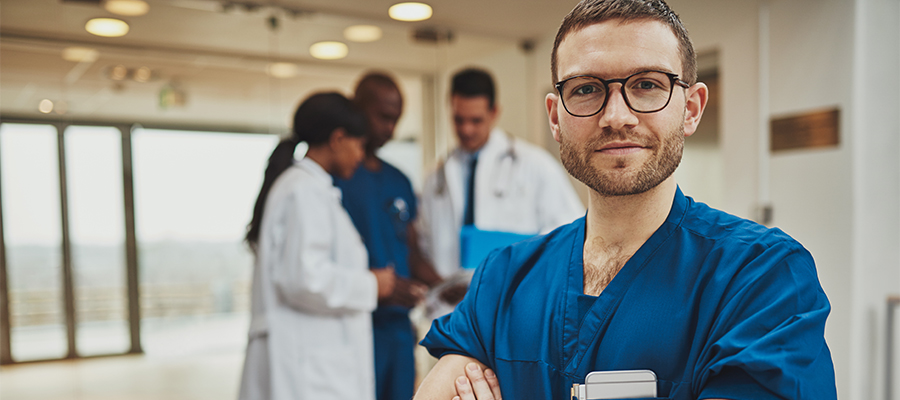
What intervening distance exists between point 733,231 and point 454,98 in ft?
7.19

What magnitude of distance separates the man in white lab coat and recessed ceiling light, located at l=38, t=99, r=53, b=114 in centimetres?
182

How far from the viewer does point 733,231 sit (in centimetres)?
96

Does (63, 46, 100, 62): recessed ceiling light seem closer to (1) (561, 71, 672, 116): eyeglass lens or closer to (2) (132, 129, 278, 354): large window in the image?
(2) (132, 129, 278, 354): large window

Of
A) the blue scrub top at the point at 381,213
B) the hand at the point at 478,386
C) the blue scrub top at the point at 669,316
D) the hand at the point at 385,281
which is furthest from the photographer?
the blue scrub top at the point at 381,213

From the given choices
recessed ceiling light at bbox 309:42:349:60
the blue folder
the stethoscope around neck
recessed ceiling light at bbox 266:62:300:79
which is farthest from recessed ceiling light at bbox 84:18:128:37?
the blue folder

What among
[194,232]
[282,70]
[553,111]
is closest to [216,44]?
[282,70]

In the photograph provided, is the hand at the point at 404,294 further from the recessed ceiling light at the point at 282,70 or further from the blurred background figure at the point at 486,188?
the recessed ceiling light at the point at 282,70

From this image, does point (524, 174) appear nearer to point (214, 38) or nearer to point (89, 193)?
point (214, 38)

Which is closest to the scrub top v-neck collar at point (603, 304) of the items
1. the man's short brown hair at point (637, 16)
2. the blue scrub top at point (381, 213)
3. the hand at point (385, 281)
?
the man's short brown hair at point (637, 16)

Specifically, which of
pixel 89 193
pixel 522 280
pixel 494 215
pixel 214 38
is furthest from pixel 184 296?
pixel 522 280

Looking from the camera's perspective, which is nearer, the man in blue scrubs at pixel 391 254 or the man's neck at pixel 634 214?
the man's neck at pixel 634 214

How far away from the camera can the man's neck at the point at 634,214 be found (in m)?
1.02

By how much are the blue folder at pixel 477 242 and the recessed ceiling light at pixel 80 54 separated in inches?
80.9

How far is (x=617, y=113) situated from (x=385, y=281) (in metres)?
1.63
